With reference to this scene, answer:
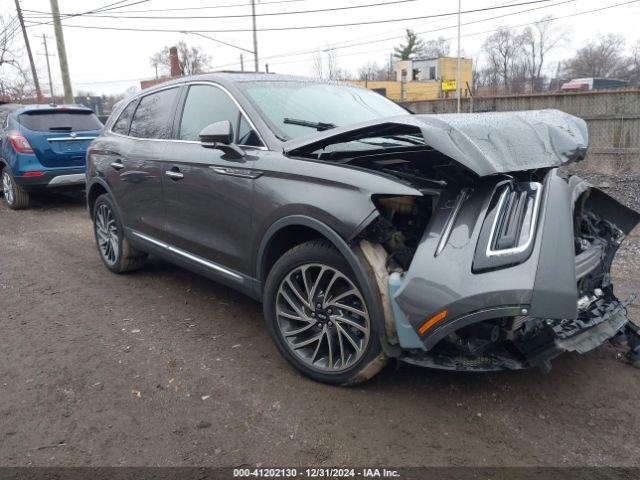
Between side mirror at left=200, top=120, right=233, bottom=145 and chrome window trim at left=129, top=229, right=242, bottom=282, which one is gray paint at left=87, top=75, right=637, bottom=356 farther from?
side mirror at left=200, top=120, right=233, bottom=145

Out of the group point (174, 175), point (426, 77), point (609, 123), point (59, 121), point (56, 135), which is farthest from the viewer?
point (426, 77)

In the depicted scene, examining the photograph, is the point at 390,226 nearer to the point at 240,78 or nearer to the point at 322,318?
the point at 322,318

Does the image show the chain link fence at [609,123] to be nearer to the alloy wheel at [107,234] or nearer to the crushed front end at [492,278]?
the alloy wheel at [107,234]

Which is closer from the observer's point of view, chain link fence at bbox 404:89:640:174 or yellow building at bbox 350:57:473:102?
chain link fence at bbox 404:89:640:174

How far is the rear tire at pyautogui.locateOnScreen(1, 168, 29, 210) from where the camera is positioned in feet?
30.9

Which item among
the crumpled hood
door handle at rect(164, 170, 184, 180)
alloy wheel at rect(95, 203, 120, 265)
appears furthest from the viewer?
alloy wheel at rect(95, 203, 120, 265)

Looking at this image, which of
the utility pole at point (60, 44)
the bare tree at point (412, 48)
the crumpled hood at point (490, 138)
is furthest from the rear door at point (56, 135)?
the bare tree at point (412, 48)

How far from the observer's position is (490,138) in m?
2.69

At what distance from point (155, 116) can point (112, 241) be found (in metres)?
1.55

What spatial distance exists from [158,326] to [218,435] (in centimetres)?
165

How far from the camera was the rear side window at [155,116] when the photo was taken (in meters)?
4.44

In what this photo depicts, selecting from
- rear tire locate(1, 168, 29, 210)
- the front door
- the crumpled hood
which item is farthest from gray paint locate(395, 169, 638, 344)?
rear tire locate(1, 168, 29, 210)

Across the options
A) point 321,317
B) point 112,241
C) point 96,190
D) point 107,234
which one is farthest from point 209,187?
point 96,190

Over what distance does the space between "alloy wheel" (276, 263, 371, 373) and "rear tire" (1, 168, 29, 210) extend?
8.06 metres
